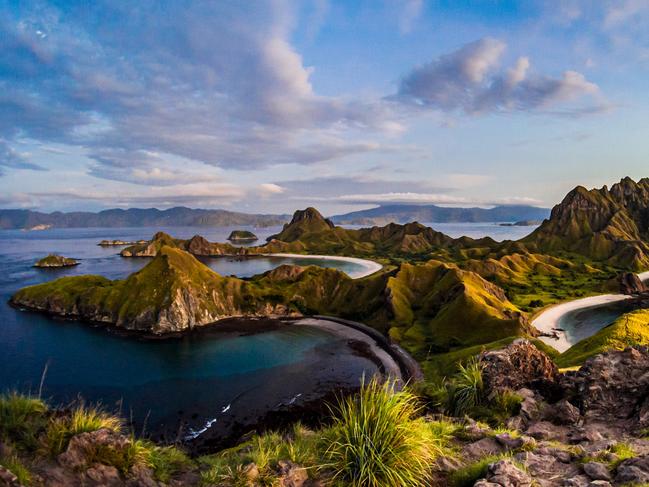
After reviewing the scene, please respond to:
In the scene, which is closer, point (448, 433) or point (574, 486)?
point (574, 486)

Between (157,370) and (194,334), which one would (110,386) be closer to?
(157,370)

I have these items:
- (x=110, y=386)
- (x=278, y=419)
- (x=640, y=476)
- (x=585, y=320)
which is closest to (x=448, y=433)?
(x=640, y=476)

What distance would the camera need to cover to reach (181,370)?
3287 inches

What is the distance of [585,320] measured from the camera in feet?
443

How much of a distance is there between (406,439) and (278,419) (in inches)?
2252

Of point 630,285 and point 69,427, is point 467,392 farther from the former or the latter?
point 630,285

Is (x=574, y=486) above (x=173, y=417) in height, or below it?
above

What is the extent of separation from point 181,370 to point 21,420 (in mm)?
79729

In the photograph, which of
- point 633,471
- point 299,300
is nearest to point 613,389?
point 633,471

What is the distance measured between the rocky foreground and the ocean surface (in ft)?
168

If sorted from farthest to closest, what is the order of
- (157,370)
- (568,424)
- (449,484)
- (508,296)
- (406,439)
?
1. (508,296)
2. (157,370)
3. (568,424)
4. (449,484)
5. (406,439)

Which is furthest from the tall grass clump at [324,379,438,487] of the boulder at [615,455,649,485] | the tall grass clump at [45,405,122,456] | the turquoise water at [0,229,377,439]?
the turquoise water at [0,229,377,439]

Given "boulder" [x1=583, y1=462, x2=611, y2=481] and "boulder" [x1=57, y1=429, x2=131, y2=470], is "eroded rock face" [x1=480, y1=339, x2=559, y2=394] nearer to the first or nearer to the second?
"boulder" [x1=583, y1=462, x2=611, y2=481]

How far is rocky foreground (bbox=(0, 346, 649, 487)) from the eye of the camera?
10.3m
